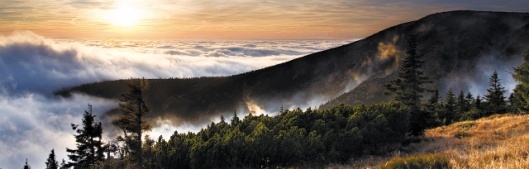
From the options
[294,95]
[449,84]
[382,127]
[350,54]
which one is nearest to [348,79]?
[350,54]

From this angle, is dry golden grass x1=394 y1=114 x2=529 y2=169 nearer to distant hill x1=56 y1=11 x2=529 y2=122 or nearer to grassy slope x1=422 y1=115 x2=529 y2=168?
grassy slope x1=422 y1=115 x2=529 y2=168

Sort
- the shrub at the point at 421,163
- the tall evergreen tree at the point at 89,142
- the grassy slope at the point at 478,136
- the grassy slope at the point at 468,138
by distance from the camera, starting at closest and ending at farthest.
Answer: the shrub at the point at 421,163 → the grassy slope at the point at 468,138 → the grassy slope at the point at 478,136 → the tall evergreen tree at the point at 89,142

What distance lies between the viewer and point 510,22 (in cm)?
14638

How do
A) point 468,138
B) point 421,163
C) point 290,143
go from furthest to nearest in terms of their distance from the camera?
point 468,138
point 290,143
point 421,163

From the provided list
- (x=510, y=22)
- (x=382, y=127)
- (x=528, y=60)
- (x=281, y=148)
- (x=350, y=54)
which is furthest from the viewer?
(x=350, y=54)

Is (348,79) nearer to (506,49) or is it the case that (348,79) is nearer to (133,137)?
(506,49)

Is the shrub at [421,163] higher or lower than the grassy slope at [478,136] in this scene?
higher

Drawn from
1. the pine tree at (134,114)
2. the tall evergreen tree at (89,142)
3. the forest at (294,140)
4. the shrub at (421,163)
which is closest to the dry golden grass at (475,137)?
the forest at (294,140)

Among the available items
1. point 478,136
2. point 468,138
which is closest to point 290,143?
Answer: point 468,138

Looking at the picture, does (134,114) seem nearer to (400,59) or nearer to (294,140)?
(294,140)

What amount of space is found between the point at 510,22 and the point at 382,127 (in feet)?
493

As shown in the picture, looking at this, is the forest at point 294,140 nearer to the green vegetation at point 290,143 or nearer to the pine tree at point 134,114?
the green vegetation at point 290,143

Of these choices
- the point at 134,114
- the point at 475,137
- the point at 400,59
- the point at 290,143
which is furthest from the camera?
the point at 400,59

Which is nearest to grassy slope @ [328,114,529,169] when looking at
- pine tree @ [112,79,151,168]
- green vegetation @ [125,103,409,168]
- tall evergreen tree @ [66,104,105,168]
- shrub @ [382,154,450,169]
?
green vegetation @ [125,103,409,168]
